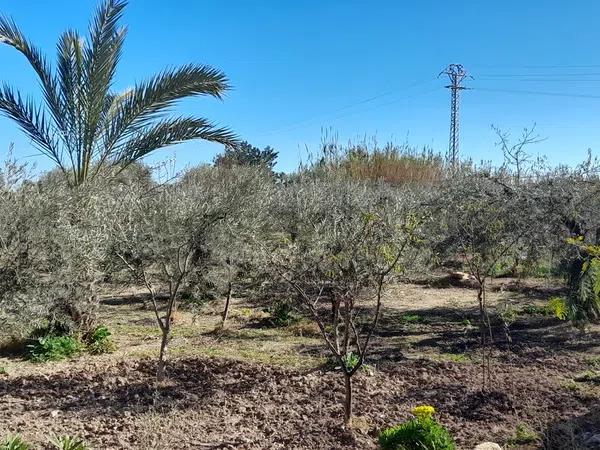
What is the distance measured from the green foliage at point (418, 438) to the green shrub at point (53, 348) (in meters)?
4.80

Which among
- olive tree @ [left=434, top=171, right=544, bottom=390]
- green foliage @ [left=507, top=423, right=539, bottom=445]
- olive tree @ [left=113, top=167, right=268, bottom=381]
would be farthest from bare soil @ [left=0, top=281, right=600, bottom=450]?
olive tree @ [left=113, top=167, right=268, bottom=381]

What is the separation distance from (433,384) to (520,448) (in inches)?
63.8

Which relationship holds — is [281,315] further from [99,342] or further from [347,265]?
[347,265]

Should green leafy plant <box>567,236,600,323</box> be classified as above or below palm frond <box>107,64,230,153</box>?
below

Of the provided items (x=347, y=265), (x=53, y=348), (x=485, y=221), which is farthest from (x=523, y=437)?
(x=53, y=348)

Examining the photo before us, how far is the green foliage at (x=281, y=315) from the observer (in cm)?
952

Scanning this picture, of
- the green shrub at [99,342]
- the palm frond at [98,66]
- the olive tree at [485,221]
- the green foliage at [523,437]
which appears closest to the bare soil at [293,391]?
the green foliage at [523,437]

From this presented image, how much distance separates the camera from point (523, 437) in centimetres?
471

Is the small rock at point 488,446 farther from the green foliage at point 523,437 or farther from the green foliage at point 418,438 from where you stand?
the green foliage at point 523,437

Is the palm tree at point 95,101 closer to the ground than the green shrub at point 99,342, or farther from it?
farther from it

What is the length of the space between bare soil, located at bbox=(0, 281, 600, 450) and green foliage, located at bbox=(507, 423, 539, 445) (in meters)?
0.06

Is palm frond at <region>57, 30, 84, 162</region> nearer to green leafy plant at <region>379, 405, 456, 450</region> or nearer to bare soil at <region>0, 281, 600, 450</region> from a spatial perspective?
bare soil at <region>0, 281, 600, 450</region>

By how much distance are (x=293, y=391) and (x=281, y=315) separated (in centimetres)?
381

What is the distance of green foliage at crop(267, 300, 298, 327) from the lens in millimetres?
9523
